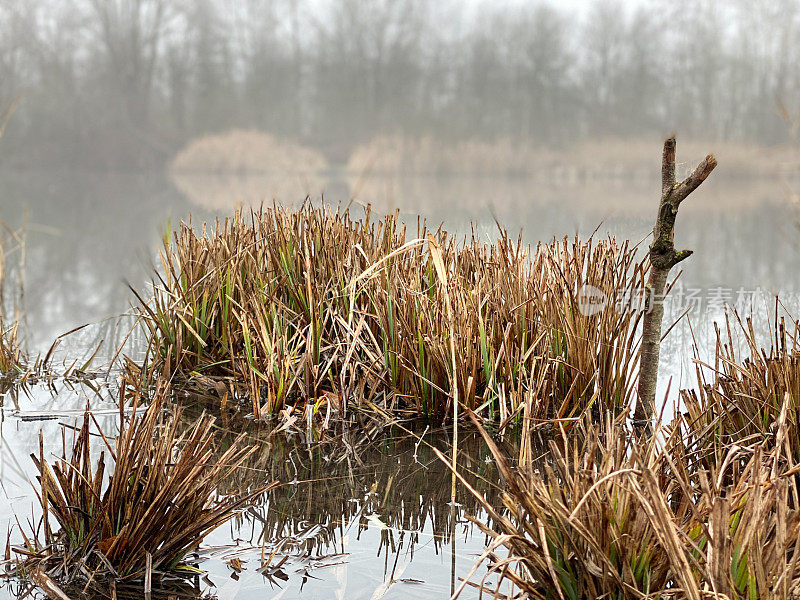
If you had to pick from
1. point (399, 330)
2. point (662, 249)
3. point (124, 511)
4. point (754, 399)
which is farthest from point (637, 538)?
point (399, 330)

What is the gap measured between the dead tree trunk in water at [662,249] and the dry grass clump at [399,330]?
0.54ft

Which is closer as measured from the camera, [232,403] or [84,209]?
[232,403]

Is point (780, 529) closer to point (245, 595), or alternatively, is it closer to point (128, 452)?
point (245, 595)

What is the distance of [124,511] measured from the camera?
63.2 inches

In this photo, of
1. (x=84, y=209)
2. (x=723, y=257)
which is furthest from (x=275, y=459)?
(x=84, y=209)

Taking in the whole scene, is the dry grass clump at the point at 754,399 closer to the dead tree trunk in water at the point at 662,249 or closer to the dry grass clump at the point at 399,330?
the dead tree trunk in water at the point at 662,249

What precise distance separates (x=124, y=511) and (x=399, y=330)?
4.15 feet

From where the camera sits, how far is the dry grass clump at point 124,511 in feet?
5.13

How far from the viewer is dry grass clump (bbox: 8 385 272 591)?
156 cm

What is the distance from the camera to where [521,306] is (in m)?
2.69

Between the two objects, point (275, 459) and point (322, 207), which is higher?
point (322, 207)

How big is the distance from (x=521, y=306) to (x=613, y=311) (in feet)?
1.02

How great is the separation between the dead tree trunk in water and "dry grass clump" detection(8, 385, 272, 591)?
1254 millimetres

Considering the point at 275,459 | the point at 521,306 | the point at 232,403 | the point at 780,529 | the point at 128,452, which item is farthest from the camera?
the point at 232,403
